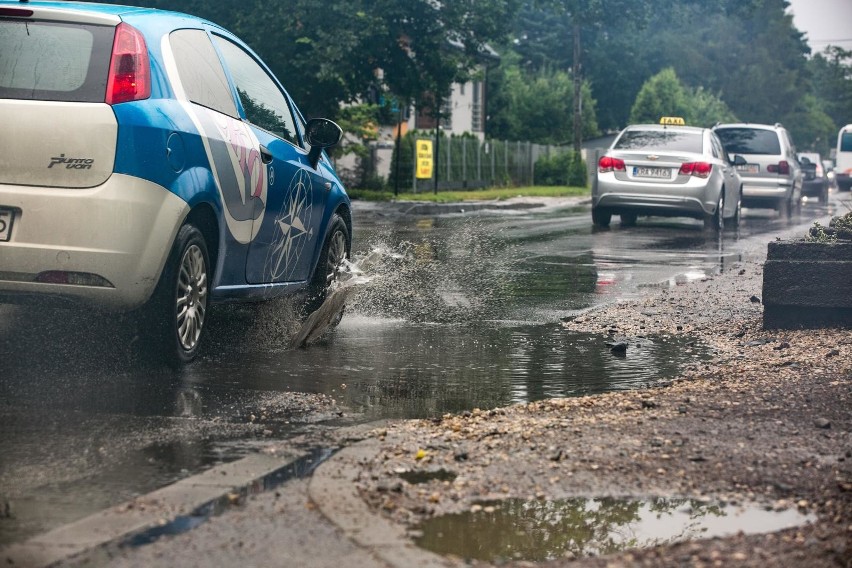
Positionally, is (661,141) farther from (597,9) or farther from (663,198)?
(597,9)

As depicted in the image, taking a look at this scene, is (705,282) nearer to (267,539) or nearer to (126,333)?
(126,333)

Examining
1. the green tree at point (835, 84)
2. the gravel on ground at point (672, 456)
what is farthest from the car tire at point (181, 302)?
the green tree at point (835, 84)

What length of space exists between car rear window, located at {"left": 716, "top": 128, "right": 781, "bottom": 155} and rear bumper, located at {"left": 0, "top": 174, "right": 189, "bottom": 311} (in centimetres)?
2167

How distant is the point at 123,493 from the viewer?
4078 millimetres

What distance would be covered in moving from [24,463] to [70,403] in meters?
1.15

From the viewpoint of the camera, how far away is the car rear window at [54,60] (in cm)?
601

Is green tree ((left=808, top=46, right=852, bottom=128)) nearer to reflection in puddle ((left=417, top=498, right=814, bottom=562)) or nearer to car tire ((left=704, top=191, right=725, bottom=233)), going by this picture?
car tire ((left=704, top=191, right=725, bottom=233))

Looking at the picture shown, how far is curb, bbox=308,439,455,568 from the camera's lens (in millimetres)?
3506

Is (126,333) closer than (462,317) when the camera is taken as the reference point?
Yes

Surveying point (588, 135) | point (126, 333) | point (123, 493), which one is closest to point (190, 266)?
point (126, 333)

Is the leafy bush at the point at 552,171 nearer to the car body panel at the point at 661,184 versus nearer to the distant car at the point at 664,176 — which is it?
the distant car at the point at 664,176

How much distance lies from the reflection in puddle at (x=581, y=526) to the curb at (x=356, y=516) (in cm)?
9

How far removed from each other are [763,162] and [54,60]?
2239 centimetres

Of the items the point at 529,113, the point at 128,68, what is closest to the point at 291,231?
the point at 128,68
